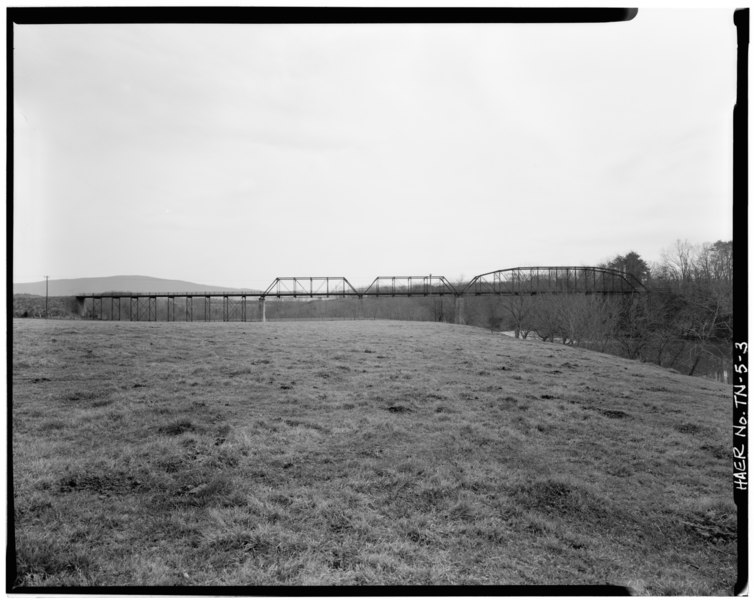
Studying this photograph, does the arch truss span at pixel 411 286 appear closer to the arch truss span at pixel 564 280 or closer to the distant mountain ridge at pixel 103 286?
the arch truss span at pixel 564 280

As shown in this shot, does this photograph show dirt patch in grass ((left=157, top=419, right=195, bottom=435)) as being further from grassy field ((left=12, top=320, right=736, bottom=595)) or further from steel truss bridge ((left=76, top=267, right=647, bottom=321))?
steel truss bridge ((left=76, top=267, right=647, bottom=321))

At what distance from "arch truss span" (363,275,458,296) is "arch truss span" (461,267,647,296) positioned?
0.31 m

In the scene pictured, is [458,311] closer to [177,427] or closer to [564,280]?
[564,280]

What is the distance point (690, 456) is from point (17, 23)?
159 inches

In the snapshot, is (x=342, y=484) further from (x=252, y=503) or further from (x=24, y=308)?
(x=24, y=308)

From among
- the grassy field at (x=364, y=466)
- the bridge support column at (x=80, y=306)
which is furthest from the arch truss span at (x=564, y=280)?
the bridge support column at (x=80, y=306)

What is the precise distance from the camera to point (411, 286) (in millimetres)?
3229

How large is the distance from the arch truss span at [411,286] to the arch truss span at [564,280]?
31cm

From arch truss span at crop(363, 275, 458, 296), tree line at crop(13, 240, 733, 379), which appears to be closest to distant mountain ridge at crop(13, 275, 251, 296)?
tree line at crop(13, 240, 733, 379)

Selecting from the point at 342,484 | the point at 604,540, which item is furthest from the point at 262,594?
the point at 604,540

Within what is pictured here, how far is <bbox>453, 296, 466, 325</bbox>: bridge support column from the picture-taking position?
3218mm

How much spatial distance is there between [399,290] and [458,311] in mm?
594

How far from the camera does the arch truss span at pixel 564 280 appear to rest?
262cm

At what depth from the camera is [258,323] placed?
A: 417 centimetres
